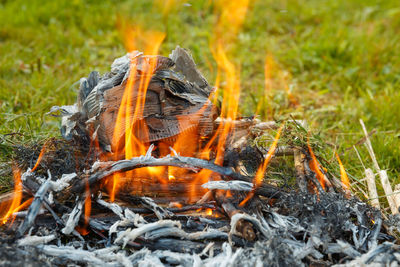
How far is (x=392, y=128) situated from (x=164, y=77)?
2483 millimetres

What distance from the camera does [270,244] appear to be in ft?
5.83

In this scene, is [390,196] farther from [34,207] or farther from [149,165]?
[34,207]

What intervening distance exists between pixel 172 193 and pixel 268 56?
11.2ft

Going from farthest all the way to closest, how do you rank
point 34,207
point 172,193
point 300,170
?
point 300,170 → point 172,193 → point 34,207

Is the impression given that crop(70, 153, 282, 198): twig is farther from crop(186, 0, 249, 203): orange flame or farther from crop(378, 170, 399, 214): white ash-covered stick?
crop(378, 170, 399, 214): white ash-covered stick

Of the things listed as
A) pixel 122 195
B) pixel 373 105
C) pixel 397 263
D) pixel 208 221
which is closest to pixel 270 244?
pixel 208 221

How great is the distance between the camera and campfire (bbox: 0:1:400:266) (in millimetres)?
1863

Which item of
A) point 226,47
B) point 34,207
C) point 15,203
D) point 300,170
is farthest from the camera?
point 226,47

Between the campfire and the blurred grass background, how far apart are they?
0.54 m

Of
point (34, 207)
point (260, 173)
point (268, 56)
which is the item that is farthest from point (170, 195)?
point (268, 56)

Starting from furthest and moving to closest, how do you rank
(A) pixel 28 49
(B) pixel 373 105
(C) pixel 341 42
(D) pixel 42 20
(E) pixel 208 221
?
(D) pixel 42 20, (C) pixel 341 42, (A) pixel 28 49, (B) pixel 373 105, (E) pixel 208 221

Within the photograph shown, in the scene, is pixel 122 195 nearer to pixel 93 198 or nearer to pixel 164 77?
pixel 93 198

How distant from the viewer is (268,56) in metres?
5.27

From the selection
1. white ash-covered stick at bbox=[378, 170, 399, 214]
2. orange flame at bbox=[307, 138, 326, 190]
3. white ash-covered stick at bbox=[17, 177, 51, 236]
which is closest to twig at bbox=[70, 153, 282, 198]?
white ash-covered stick at bbox=[17, 177, 51, 236]
